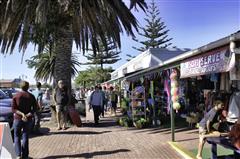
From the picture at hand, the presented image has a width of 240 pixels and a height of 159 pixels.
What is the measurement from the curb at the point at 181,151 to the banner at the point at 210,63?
184cm

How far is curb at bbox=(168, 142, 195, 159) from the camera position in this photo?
381 inches

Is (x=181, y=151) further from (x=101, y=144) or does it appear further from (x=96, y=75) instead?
(x=96, y=75)

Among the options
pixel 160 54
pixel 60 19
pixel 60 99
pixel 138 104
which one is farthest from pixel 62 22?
pixel 160 54

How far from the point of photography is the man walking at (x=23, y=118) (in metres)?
9.55

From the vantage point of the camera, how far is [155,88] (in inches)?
783

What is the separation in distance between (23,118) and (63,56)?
7.90 metres

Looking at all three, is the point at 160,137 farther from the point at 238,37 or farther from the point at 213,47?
the point at 238,37

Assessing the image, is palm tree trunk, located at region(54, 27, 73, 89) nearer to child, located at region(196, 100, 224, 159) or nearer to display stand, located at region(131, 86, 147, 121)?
display stand, located at region(131, 86, 147, 121)

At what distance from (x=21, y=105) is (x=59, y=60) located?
25.1ft

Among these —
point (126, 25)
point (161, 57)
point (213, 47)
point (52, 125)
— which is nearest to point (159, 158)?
point (213, 47)

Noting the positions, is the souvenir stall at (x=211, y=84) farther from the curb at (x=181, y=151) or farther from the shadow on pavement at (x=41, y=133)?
the shadow on pavement at (x=41, y=133)

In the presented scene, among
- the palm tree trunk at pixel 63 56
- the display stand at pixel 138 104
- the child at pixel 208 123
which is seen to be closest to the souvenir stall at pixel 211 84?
the child at pixel 208 123

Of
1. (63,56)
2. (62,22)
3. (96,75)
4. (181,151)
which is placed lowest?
(181,151)

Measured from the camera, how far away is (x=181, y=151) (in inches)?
406
